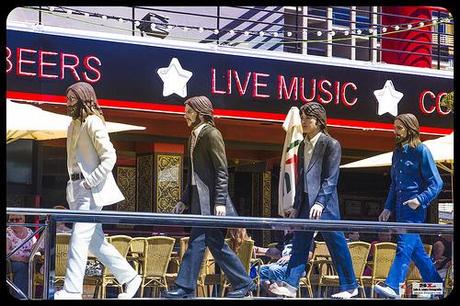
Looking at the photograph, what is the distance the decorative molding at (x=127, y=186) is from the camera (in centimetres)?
1762

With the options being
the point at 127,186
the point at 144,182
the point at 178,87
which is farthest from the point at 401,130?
the point at 127,186

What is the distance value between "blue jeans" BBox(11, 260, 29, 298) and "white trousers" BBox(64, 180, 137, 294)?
251mm

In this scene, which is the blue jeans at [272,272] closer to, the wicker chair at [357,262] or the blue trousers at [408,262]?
the wicker chair at [357,262]

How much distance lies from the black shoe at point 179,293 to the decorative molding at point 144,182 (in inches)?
407

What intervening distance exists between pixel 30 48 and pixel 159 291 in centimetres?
802

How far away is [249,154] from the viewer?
754 inches

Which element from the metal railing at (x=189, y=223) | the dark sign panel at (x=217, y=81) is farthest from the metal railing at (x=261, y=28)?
the metal railing at (x=189, y=223)

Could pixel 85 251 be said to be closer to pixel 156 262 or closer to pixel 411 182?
pixel 156 262

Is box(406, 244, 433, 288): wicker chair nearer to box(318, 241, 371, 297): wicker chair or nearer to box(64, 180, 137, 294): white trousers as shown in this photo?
box(318, 241, 371, 297): wicker chair

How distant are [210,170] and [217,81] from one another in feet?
29.0

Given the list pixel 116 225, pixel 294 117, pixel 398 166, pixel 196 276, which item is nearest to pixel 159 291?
pixel 196 276

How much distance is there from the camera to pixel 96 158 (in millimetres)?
7090

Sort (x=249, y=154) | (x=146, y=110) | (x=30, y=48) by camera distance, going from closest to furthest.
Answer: (x=30, y=48) → (x=146, y=110) → (x=249, y=154)
